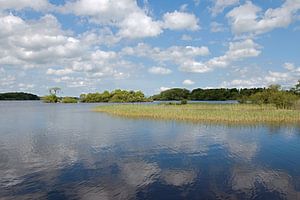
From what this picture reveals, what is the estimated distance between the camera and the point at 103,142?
21.0m

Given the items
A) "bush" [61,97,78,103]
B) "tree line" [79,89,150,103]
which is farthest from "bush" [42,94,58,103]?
"tree line" [79,89,150,103]

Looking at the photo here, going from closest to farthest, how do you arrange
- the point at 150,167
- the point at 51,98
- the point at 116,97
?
the point at 150,167 < the point at 116,97 < the point at 51,98

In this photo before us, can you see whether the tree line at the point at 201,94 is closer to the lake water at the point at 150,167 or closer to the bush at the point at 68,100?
the bush at the point at 68,100

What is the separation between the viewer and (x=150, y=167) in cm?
1380

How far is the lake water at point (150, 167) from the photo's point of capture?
10352mm

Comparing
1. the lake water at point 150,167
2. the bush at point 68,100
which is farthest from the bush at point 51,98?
the lake water at point 150,167

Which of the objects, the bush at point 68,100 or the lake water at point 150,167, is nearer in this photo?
the lake water at point 150,167

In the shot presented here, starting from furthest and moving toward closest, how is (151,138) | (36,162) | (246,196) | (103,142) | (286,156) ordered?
(151,138) → (103,142) → (286,156) → (36,162) → (246,196)

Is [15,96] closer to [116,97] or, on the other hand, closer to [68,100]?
[68,100]

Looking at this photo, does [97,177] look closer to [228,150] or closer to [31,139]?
[228,150]

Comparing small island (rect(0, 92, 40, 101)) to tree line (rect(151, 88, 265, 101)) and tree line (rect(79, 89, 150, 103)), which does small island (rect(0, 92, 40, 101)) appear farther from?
tree line (rect(151, 88, 265, 101))

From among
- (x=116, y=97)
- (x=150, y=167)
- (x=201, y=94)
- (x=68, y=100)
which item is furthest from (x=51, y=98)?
(x=150, y=167)

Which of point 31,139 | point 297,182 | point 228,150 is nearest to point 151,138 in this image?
point 228,150

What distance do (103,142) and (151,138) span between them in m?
3.99
